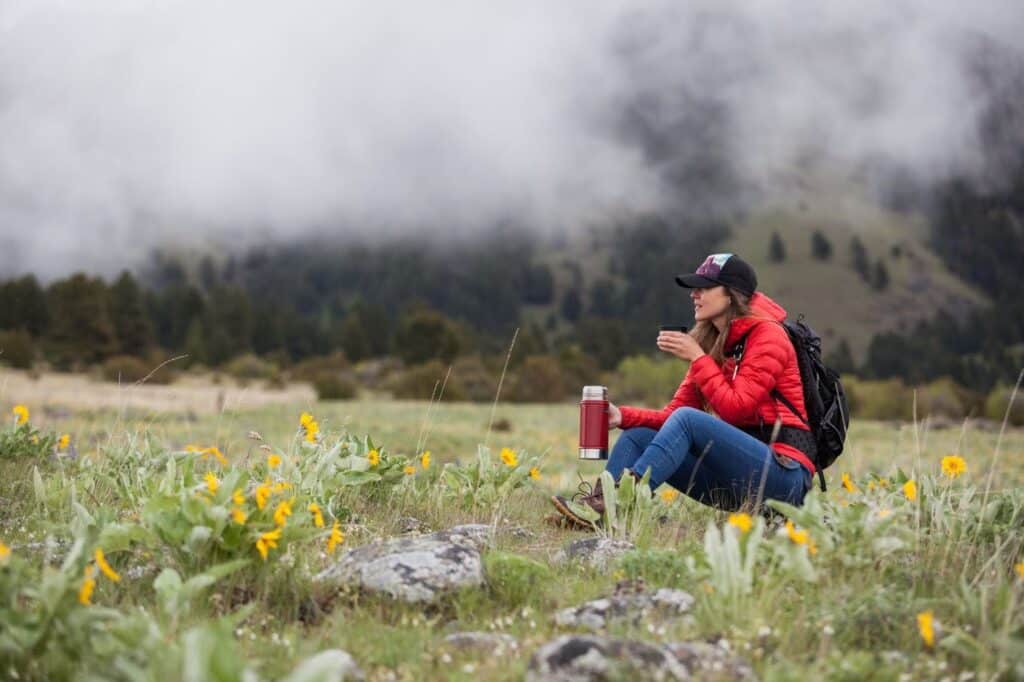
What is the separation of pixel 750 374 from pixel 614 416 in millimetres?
913

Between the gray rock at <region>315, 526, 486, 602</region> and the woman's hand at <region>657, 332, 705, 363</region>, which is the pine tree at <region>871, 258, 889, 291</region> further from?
the gray rock at <region>315, 526, 486, 602</region>

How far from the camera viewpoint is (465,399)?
51.3 m

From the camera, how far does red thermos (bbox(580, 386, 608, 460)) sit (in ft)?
18.5

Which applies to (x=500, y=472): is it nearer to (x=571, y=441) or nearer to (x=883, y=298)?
(x=571, y=441)

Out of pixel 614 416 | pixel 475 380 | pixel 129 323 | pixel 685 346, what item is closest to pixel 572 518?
pixel 614 416

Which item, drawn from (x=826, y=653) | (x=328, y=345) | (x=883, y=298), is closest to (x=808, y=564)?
(x=826, y=653)

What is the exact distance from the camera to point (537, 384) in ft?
176

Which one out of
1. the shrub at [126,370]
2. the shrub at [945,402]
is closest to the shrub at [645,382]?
the shrub at [945,402]

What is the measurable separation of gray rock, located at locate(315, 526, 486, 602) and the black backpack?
2417 millimetres

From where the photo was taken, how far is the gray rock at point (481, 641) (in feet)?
11.1

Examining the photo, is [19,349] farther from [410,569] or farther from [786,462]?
[410,569]

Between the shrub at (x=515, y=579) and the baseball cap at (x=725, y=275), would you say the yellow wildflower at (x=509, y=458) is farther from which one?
the shrub at (x=515, y=579)

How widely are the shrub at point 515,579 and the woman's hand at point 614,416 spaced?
5.94 ft

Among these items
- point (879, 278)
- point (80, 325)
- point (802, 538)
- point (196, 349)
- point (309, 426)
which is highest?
point (879, 278)
